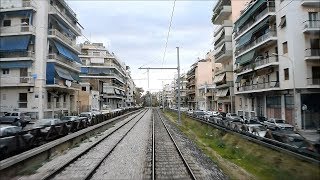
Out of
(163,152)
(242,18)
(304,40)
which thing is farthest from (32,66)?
(242,18)

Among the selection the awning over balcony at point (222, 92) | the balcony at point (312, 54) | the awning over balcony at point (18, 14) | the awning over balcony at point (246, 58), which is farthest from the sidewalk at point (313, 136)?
the awning over balcony at point (222, 92)

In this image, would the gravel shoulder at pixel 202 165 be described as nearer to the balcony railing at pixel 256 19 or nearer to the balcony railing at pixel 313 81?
the balcony railing at pixel 313 81

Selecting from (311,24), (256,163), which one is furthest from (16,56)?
(311,24)

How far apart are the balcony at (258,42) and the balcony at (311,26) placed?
1192 inches

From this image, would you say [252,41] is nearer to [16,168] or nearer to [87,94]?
[87,94]

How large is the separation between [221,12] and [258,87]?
913 inches

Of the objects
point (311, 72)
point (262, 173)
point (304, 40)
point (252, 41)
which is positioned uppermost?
point (252, 41)

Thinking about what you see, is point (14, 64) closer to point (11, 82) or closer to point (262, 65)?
point (11, 82)

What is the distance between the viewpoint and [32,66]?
26.7m

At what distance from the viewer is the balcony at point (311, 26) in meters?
9.05

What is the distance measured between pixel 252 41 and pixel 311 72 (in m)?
41.0

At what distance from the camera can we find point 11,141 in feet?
47.2

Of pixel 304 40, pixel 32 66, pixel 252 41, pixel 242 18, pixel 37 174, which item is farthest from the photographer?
pixel 242 18

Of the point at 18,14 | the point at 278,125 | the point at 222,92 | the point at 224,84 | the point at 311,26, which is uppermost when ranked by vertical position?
the point at 18,14
